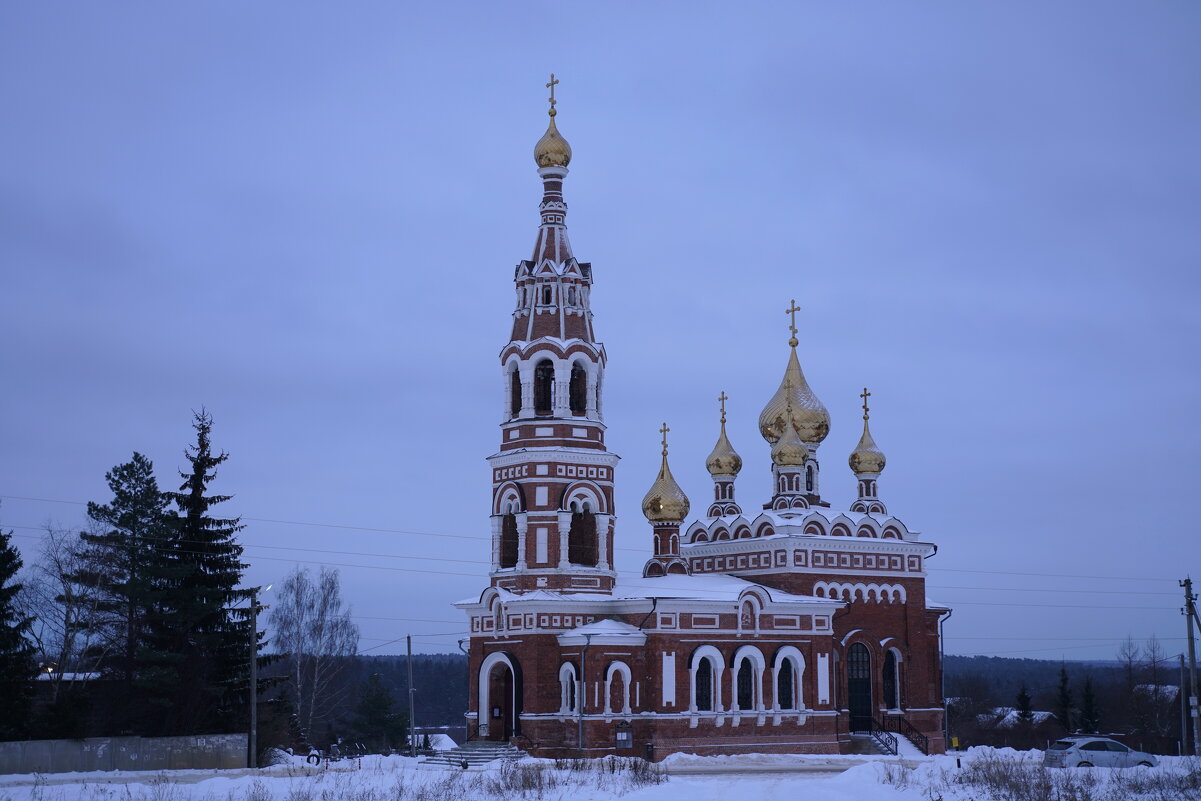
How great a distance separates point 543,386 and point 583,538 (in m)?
4.92

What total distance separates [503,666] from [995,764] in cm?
1563

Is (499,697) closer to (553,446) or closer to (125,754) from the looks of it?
(553,446)

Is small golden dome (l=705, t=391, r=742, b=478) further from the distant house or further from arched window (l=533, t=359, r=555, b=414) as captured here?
the distant house

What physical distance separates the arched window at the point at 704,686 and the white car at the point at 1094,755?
10.8 m

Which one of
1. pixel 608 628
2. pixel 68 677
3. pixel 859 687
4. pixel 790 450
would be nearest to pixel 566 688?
pixel 608 628

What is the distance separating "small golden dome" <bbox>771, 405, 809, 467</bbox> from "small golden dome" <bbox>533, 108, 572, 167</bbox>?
12948mm

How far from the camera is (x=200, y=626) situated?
42344 mm

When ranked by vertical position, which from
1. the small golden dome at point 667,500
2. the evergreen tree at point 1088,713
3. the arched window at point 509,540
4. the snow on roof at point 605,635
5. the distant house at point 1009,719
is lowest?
the distant house at point 1009,719

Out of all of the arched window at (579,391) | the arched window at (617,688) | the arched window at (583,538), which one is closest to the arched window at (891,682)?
the arched window at (617,688)

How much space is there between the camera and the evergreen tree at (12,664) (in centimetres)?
3909

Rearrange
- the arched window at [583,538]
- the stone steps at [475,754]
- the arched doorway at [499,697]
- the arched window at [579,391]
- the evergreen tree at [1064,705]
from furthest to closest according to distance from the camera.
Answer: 1. the evergreen tree at [1064,705]
2. the arched window at [579,391]
3. the arched window at [583,538]
4. the arched doorway at [499,697]
5. the stone steps at [475,754]

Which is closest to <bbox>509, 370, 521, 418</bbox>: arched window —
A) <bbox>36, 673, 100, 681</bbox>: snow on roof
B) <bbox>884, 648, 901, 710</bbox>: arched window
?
<bbox>36, 673, 100, 681</bbox>: snow on roof

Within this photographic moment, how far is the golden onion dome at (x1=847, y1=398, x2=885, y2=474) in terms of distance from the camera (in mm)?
54625

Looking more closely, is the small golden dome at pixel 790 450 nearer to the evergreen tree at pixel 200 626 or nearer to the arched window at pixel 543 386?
the arched window at pixel 543 386
